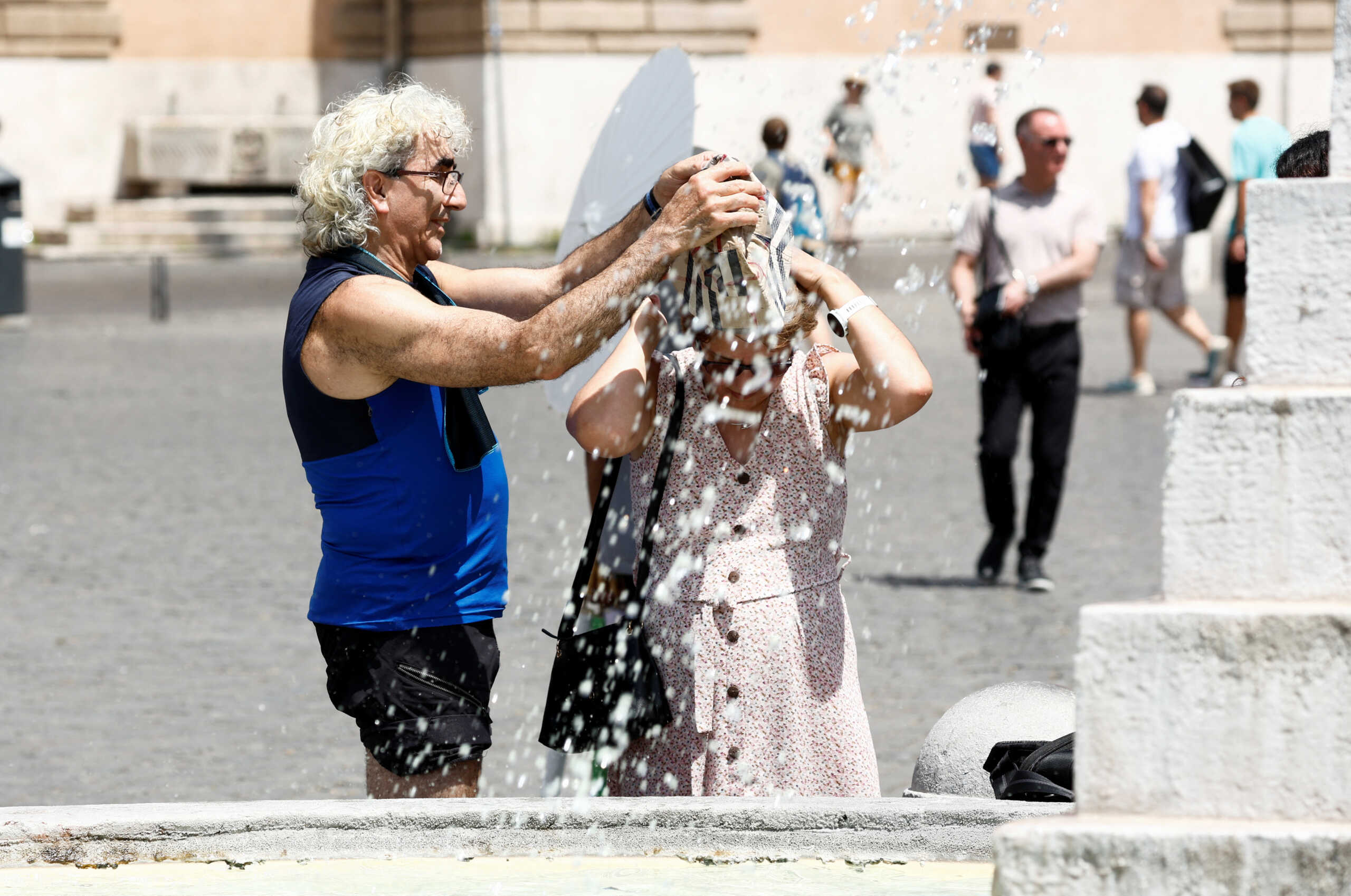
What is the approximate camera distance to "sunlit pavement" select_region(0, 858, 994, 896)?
111 inches

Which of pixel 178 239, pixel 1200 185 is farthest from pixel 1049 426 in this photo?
pixel 178 239

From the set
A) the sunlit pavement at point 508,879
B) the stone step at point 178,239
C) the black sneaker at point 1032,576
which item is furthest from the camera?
the stone step at point 178,239

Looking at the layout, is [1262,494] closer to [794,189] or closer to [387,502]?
[387,502]

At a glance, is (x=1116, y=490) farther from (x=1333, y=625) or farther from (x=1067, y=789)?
(x=1333, y=625)

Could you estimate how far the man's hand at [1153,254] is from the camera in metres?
12.1

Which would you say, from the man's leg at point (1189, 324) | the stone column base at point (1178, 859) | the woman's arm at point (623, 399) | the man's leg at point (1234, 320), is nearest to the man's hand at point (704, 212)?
the woman's arm at point (623, 399)

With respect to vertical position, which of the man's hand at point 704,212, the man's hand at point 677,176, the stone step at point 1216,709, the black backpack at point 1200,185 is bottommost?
the stone step at point 1216,709

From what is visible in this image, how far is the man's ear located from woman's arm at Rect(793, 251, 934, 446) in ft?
2.31

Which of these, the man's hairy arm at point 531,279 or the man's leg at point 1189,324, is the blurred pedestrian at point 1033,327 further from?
the man's leg at point 1189,324

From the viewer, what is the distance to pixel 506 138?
22.3 metres

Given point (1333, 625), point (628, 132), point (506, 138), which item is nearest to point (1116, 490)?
point (628, 132)

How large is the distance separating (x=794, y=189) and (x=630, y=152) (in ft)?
13.5

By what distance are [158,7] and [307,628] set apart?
18.9 meters

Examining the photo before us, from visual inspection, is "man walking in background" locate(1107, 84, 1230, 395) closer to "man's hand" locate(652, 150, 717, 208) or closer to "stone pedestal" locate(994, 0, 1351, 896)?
"man's hand" locate(652, 150, 717, 208)
